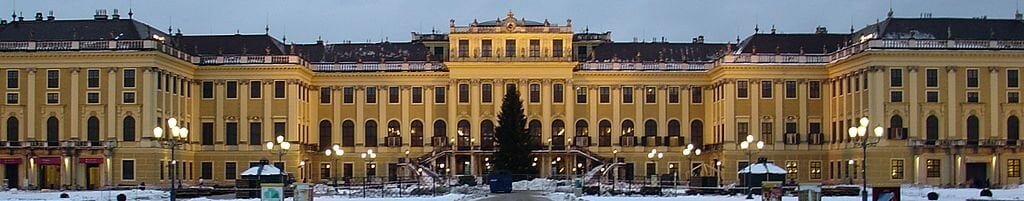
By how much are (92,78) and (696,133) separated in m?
36.0

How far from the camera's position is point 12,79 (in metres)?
93.1

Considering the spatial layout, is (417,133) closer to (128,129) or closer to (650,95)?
(650,95)

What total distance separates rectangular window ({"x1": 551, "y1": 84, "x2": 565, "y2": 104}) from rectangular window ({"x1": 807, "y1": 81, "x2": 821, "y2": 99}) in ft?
47.8

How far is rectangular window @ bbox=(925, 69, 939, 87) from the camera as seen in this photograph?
300 ft

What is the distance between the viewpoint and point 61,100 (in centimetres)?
9275

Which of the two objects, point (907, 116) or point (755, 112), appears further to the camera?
point (755, 112)

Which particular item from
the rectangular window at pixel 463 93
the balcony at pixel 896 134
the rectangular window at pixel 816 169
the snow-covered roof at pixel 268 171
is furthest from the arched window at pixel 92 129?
the balcony at pixel 896 134

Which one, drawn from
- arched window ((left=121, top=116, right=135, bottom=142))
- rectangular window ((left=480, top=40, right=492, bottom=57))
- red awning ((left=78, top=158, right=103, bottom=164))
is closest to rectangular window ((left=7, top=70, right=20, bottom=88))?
red awning ((left=78, top=158, right=103, bottom=164))

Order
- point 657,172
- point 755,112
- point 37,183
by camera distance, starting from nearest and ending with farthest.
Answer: point 37,183
point 755,112
point 657,172

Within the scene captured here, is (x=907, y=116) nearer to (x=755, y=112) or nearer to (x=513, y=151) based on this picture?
(x=755, y=112)

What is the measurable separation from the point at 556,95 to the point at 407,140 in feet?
30.9

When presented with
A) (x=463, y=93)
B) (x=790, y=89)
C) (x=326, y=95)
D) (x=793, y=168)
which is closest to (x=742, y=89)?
(x=790, y=89)

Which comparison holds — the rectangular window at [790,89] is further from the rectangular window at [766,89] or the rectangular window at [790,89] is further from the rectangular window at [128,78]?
the rectangular window at [128,78]

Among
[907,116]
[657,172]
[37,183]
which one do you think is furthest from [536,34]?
[37,183]
